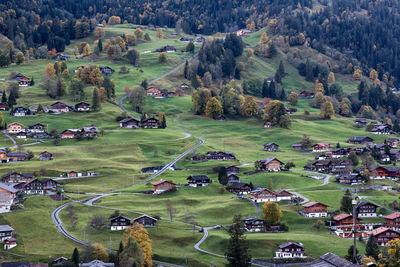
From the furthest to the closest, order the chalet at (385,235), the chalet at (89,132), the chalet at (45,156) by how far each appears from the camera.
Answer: the chalet at (89,132), the chalet at (45,156), the chalet at (385,235)

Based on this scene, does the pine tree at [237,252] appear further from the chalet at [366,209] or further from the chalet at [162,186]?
the chalet at [162,186]

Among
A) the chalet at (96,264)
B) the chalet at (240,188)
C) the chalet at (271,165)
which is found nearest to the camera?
the chalet at (96,264)

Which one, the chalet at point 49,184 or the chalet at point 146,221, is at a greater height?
the chalet at point 146,221

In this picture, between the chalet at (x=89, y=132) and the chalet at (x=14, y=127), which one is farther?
the chalet at (x=14, y=127)

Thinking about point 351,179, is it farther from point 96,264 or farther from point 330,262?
point 96,264

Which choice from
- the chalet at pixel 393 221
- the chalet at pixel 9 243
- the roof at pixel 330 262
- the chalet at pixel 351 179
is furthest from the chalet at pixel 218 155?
the chalet at pixel 9 243

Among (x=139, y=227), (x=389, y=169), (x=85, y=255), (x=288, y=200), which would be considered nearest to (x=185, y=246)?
(x=139, y=227)

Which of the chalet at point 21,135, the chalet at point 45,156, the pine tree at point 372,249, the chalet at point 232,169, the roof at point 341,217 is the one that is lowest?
the chalet at point 232,169

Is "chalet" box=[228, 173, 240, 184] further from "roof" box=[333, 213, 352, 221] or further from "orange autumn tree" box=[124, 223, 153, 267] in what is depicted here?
"orange autumn tree" box=[124, 223, 153, 267]
